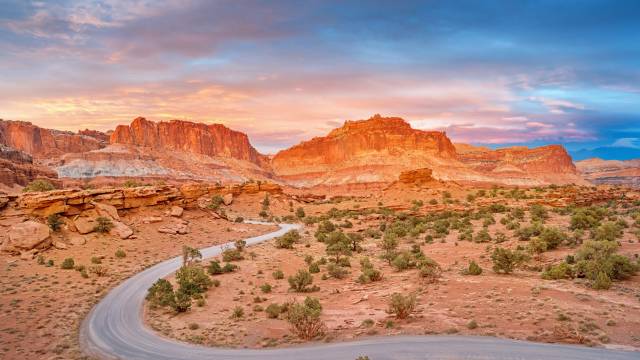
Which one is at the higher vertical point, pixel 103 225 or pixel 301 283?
pixel 103 225

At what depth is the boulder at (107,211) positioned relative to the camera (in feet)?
129

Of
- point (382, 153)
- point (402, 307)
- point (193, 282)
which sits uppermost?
point (382, 153)

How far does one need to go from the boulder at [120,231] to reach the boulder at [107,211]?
1.18 meters

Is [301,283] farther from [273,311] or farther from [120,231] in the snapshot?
[120,231]

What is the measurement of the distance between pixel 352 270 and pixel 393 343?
44.7 feet

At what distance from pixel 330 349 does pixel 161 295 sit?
11051mm

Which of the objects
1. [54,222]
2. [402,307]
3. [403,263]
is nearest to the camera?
[402,307]

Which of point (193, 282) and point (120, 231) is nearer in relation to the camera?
point (193, 282)

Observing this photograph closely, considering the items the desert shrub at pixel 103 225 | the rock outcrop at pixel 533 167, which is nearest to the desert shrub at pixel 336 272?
the desert shrub at pixel 103 225

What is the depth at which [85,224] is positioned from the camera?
120ft

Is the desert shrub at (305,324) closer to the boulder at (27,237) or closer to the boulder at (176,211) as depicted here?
the boulder at (27,237)

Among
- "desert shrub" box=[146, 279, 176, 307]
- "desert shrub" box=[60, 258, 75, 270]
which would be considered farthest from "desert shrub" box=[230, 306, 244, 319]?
"desert shrub" box=[60, 258, 75, 270]

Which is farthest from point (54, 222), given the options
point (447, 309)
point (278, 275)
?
point (447, 309)

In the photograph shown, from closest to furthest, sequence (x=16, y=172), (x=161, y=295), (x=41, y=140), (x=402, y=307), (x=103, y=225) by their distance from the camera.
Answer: (x=402, y=307) < (x=161, y=295) < (x=103, y=225) < (x=16, y=172) < (x=41, y=140)
